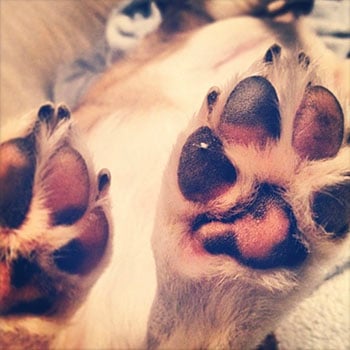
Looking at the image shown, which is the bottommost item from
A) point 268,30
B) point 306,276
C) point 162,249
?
point 306,276

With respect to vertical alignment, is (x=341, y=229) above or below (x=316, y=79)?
below

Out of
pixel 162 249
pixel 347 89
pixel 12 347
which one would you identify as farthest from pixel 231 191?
pixel 12 347

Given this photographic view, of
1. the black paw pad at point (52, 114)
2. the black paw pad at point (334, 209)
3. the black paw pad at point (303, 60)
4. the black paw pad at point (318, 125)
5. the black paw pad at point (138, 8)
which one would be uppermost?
the black paw pad at point (138, 8)

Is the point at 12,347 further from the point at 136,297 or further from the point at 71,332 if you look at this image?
the point at 136,297

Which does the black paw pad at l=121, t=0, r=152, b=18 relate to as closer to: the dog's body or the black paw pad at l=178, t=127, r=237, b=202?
the dog's body

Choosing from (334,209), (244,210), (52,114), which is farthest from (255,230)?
(52,114)

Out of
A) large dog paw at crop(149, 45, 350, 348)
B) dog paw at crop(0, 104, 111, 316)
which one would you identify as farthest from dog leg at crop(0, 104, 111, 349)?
large dog paw at crop(149, 45, 350, 348)

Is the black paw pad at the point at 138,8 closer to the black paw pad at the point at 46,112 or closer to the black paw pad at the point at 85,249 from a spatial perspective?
the black paw pad at the point at 46,112

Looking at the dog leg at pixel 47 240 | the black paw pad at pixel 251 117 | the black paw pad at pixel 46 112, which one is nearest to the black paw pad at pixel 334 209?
the black paw pad at pixel 251 117
